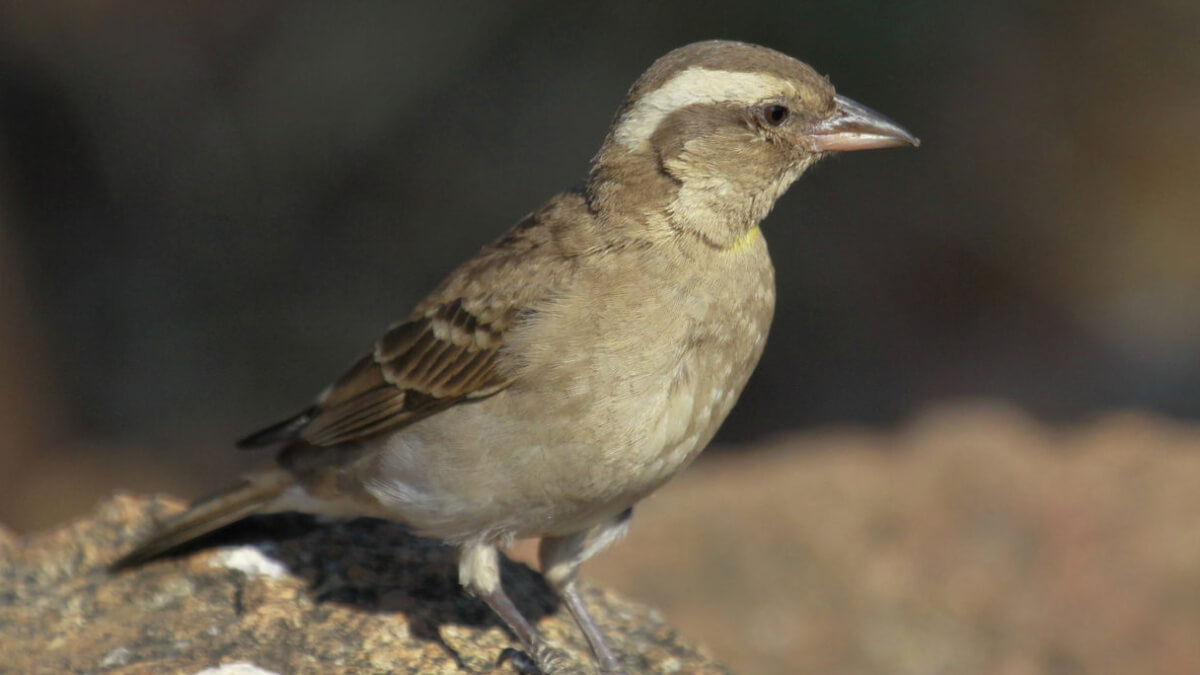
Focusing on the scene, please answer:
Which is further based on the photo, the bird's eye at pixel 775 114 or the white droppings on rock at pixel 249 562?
the white droppings on rock at pixel 249 562

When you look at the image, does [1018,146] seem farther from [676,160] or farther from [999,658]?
[676,160]

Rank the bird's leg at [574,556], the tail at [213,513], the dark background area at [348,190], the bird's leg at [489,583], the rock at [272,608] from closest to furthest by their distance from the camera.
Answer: the rock at [272,608] < the bird's leg at [489,583] < the bird's leg at [574,556] < the tail at [213,513] < the dark background area at [348,190]

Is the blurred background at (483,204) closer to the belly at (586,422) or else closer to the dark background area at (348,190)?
the dark background area at (348,190)

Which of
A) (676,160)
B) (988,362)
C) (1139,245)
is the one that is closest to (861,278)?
(988,362)

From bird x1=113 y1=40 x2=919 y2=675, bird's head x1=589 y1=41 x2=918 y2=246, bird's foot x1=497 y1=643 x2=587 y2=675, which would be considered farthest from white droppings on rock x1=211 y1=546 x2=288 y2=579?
bird's head x1=589 y1=41 x2=918 y2=246

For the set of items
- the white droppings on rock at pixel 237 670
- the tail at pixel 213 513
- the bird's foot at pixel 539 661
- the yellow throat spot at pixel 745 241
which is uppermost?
the yellow throat spot at pixel 745 241

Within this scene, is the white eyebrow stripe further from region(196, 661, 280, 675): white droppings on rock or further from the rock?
region(196, 661, 280, 675): white droppings on rock

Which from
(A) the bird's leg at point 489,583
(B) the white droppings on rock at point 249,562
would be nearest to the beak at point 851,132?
(A) the bird's leg at point 489,583
